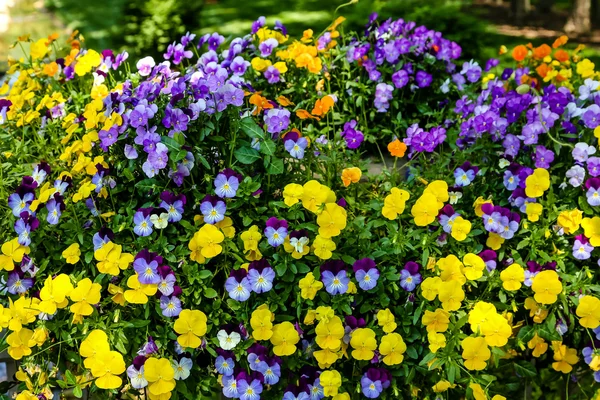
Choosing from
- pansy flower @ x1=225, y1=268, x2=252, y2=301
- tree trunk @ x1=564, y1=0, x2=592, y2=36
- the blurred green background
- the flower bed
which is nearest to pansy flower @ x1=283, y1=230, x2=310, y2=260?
the flower bed

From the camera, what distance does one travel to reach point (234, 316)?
1769 millimetres

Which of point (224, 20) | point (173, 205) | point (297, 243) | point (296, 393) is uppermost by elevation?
point (173, 205)

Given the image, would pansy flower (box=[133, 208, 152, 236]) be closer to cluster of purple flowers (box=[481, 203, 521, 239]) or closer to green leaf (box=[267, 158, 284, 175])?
green leaf (box=[267, 158, 284, 175])

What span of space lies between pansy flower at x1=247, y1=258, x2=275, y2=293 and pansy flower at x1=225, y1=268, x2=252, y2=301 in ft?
0.04

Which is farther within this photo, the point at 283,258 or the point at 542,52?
the point at 542,52

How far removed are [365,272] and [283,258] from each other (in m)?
0.21

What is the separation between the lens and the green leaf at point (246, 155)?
181 centimetres

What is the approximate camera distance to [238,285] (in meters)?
1.71

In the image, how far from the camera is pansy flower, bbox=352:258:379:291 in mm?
1744

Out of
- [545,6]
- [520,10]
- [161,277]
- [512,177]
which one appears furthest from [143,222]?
[545,6]

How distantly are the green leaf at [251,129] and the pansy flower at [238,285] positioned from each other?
0.36m

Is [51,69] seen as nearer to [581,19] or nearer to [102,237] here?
[102,237]

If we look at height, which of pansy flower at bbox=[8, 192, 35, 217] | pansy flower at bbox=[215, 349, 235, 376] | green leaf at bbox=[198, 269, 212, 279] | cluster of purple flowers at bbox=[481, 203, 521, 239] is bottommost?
pansy flower at bbox=[215, 349, 235, 376]

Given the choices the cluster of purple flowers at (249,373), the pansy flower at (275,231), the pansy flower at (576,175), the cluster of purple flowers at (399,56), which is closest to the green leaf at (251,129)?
the pansy flower at (275,231)
